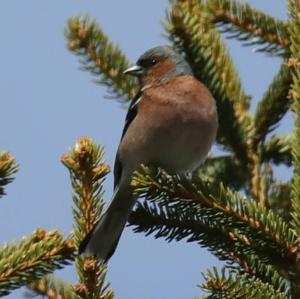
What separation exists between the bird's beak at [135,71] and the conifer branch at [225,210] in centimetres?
142

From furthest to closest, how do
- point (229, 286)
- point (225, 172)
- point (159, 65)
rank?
point (159, 65) < point (225, 172) < point (229, 286)

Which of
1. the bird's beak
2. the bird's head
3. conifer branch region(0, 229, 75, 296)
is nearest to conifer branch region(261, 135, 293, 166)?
the bird's head

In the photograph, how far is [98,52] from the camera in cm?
396

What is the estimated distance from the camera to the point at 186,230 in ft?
9.22

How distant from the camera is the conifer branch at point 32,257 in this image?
2385 millimetres

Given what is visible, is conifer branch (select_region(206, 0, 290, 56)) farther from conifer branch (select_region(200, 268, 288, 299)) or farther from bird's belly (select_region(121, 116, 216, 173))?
conifer branch (select_region(200, 268, 288, 299))

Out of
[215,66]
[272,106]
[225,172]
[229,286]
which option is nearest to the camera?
[229,286]

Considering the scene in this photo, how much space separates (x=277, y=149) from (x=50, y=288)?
72.6 inches

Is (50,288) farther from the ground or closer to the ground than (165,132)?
closer to the ground

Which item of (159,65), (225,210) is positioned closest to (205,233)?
(225,210)

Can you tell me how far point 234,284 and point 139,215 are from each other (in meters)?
0.79

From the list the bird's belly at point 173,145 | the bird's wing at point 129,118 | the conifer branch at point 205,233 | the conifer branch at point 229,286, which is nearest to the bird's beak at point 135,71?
the bird's wing at point 129,118

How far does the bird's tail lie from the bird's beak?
2.40 feet

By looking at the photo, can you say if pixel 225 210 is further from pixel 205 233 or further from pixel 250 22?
pixel 250 22
